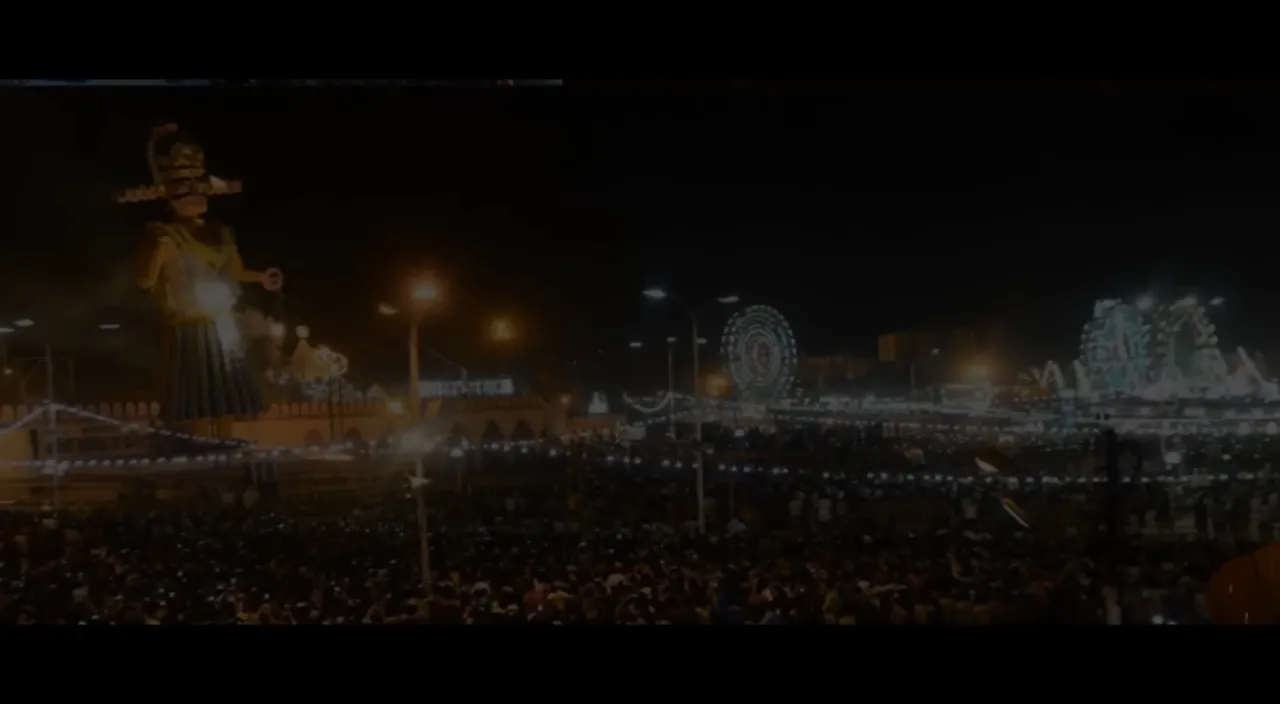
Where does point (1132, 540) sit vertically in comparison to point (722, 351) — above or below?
below

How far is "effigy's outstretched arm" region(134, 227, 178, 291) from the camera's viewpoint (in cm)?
545

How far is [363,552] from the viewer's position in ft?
16.0

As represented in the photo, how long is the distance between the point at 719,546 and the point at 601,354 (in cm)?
204

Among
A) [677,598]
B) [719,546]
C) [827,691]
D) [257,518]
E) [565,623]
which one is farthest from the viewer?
[257,518]

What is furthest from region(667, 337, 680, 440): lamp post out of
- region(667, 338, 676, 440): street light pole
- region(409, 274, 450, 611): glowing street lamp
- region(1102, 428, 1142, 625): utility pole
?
region(1102, 428, 1142, 625): utility pole

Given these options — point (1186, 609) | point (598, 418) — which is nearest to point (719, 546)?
point (1186, 609)

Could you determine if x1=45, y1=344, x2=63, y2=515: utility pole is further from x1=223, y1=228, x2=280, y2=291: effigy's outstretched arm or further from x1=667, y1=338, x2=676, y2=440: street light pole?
x1=667, y1=338, x2=676, y2=440: street light pole

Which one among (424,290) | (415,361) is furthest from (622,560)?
(424,290)

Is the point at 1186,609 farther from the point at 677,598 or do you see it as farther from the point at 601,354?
the point at 601,354

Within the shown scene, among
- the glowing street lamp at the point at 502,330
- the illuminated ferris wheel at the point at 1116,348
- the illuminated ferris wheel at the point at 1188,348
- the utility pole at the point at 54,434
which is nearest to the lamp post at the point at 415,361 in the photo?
the glowing street lamp at the point at 502,330

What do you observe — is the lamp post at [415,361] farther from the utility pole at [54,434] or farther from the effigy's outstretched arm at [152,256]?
the utility pole at [54,434]

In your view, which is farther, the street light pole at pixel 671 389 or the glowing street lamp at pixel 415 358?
the street light pole at pixel 671 389

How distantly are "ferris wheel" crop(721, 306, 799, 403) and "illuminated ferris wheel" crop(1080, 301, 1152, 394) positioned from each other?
1.38 meters

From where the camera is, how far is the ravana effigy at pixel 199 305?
17.6 ft
